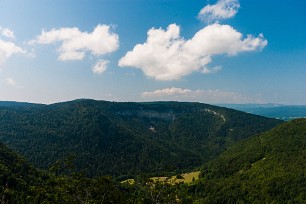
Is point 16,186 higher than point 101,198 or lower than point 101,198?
lower

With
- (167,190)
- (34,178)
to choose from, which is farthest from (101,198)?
(34,178)

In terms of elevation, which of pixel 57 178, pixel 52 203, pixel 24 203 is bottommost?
pixel 24 203

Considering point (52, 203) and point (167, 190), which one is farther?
point (167, 190)

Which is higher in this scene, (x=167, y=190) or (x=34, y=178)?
(x=167, y=190)

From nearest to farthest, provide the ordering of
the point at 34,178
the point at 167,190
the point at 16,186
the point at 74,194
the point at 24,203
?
the point at 74,194 < the point at 167,190 < the point at 24,203 < the point at 16,186 < the point at 34,178

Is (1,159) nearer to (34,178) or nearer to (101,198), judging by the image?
(34,178)

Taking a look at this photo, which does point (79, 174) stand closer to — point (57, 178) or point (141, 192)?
point (57, 178)

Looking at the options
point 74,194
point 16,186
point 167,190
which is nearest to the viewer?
point 74,194

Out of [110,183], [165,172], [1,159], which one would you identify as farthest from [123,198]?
[1,159]

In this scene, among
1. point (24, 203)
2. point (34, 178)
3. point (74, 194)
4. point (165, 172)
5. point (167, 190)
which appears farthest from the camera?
point (34, 178)
